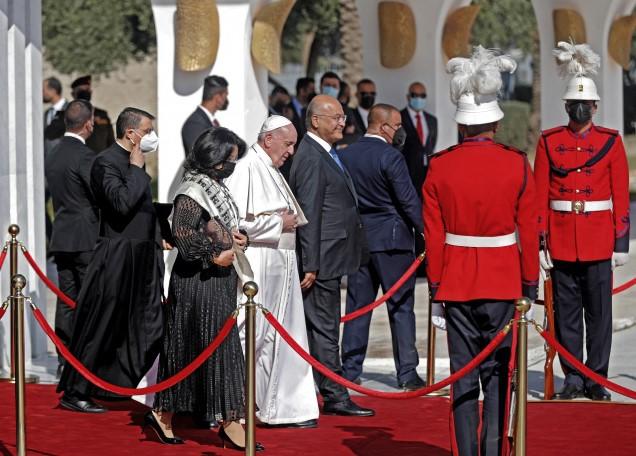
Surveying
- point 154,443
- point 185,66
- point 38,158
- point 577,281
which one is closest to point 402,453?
point 154,443

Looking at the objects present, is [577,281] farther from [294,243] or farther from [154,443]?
[154,443]

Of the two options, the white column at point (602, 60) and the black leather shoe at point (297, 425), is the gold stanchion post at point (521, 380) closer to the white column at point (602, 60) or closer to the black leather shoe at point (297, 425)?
the black leather shoe at point (297, 425)

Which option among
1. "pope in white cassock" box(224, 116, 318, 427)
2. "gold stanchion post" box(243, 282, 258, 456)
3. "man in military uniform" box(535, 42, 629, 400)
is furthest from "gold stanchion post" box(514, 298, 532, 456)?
"man in military uniform" box(535, 42, 629, 400)

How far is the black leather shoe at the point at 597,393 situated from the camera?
381 inches

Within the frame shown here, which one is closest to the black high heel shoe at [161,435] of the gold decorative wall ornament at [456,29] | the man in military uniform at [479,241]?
the man in military uniform at [479,241]

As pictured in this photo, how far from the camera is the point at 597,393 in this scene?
31.8ft

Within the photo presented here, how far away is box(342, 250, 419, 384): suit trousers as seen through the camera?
33.4 feet

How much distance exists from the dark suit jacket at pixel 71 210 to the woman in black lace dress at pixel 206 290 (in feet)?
6.94

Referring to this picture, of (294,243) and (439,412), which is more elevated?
(294,243)

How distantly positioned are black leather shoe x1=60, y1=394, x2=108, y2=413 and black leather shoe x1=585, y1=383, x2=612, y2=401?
2930 millimetres

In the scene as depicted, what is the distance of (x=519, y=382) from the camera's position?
682 centimetres

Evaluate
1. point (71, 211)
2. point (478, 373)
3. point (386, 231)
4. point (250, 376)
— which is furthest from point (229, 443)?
point (71, 211)

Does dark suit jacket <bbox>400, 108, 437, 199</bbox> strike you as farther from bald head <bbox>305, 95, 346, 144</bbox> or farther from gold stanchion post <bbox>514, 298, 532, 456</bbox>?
gold stanchion post <bbox>514, 298, 532, 456</bbox>

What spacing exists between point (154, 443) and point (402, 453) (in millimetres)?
1363
